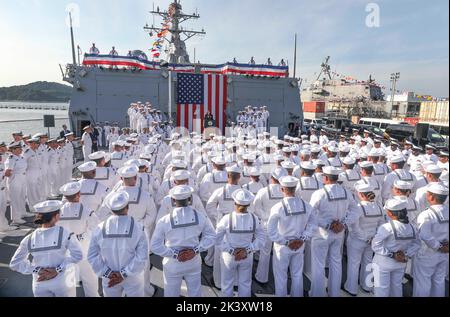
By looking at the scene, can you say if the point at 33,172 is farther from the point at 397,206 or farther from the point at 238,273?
the point at 397,206

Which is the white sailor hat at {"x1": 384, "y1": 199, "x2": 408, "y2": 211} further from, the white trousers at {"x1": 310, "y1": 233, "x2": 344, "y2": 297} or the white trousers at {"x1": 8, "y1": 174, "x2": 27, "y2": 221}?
the white trousers at {"x1": 8, "y1": 174, "x2": 27, "y2": 221}

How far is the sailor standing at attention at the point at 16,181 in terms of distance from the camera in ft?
22.0

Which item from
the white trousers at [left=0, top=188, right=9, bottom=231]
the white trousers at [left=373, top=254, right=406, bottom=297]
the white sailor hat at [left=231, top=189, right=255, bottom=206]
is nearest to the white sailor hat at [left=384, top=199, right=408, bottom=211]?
the white trousers at [left=373, top=254, right=406, bottom=297]

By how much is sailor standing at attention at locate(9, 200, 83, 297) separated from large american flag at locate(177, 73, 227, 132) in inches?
616

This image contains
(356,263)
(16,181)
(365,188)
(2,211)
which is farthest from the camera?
(16,181)

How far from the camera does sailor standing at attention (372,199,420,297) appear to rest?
11.3 ft

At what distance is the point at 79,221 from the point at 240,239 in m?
2.05

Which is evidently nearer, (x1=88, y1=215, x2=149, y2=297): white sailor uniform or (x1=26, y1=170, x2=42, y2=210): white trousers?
(x1=88, y1=215, x2=149, y2=297): white sailor uniform

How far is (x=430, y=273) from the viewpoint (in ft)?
11.9

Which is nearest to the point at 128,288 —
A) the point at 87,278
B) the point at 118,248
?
the point at 118,248

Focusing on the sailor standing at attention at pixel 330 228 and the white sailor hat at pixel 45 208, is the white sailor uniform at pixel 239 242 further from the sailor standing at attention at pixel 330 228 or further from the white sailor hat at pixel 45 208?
the white sailor hat at pixel 45 208

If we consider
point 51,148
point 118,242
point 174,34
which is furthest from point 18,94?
point 118,242

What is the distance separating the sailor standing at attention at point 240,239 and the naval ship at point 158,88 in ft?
46.9

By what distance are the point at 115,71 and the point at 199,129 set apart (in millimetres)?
6348
